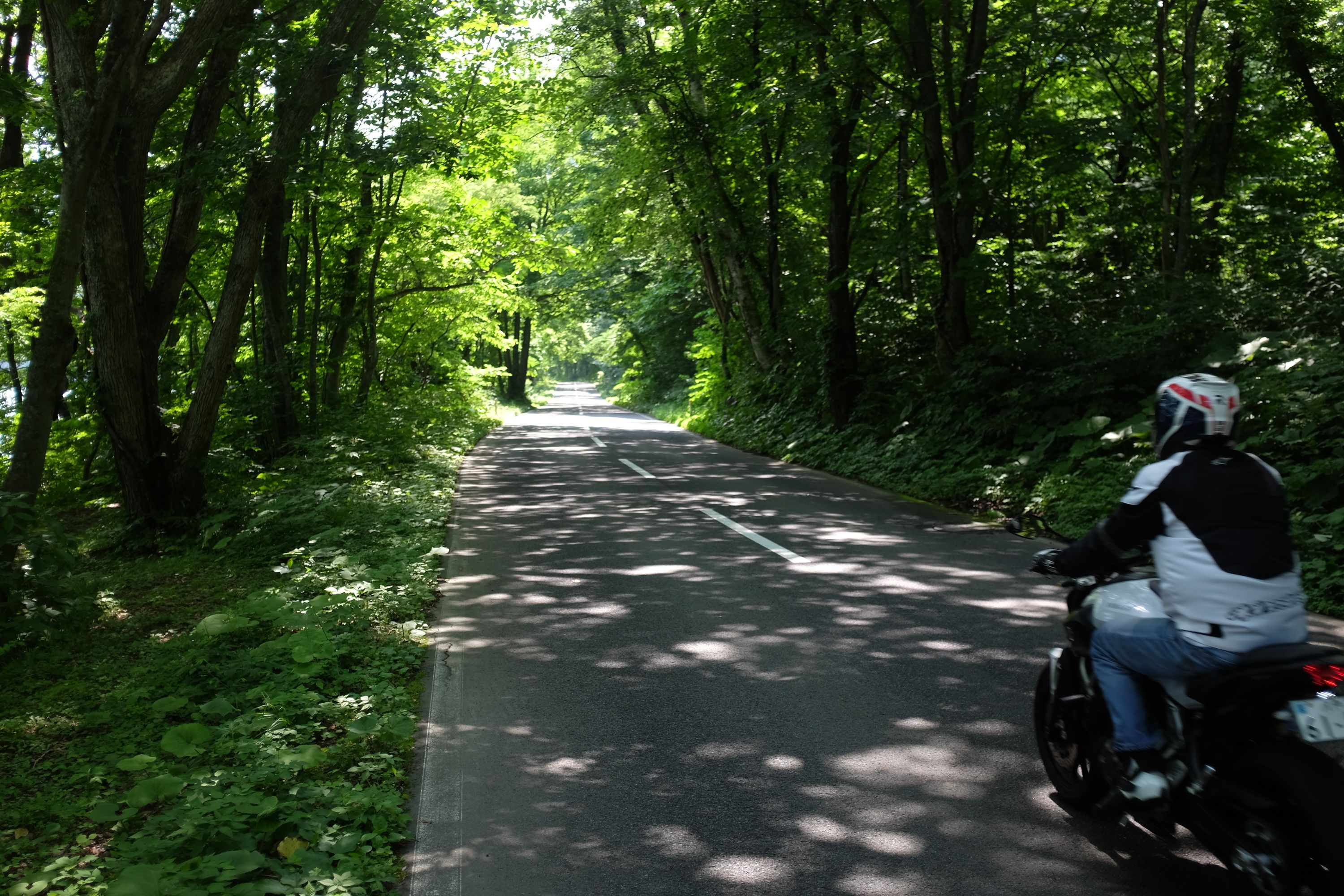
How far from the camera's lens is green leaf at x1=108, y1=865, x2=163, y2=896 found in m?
3.23

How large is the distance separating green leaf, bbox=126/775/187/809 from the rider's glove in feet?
12.1

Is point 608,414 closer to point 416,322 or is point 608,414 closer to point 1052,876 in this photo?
point 416,322

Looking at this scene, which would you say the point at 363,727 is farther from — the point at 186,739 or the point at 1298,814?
the point at 1298,814

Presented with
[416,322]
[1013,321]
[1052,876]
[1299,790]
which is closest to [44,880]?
[1052,876]

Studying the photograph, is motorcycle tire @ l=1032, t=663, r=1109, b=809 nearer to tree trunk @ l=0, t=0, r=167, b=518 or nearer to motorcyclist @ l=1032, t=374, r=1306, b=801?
motorcyclist @ l=1032, t=374, r=1306, b=801

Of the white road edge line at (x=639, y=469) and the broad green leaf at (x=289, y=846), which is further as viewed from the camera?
the white road edge line at (x=639, y=469)

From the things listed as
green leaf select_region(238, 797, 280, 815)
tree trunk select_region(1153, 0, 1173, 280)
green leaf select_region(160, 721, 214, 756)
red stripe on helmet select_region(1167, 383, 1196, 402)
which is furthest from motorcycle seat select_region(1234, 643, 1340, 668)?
tree trunk select_region(1153, 0, 1173, 280)

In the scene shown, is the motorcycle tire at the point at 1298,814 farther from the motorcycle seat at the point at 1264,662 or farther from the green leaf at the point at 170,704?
the green leaf at the point at 170,704

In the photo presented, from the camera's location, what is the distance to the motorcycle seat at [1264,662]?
10.0 feet

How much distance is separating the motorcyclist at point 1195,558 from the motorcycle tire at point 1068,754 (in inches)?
11.5

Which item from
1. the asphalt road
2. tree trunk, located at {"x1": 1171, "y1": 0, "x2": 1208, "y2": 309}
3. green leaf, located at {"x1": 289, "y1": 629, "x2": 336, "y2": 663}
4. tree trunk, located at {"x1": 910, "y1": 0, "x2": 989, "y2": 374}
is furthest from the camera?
tree trunk, located at {"x1": 910, "y1": 0, "x2": 989, "y2": 374}

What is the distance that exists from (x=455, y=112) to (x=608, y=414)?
25.5 metres

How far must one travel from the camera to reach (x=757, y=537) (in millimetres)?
10281

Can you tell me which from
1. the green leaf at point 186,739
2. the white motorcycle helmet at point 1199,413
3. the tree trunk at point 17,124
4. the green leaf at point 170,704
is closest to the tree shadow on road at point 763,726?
the green leaf at point 186,739
